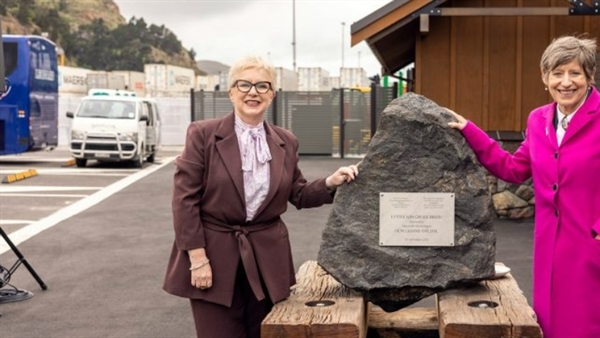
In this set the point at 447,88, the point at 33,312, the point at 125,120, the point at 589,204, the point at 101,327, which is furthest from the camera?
the point at 125,120

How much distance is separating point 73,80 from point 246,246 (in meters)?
45.2

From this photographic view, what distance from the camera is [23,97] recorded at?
2094 cm

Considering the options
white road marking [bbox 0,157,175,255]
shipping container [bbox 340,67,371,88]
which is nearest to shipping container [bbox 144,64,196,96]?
shipping container [bbox 340,67,371,88]

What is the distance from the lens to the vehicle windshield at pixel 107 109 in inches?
880

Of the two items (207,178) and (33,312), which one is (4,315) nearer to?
(33,312)

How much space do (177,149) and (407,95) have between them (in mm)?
30263

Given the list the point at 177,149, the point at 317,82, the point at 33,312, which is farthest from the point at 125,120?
the point at 317,82

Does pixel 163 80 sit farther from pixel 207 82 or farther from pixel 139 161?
pixel 139 161

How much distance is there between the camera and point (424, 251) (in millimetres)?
3834

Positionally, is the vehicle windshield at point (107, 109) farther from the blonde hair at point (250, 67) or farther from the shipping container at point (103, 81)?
the shipping container at point (103, 81)

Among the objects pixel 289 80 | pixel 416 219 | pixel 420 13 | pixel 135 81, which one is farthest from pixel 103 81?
pixel 416 219

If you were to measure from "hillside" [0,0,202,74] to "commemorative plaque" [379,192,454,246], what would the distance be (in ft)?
201

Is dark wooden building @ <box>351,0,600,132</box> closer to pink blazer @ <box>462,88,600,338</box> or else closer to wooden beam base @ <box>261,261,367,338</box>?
wooden beam base @ <box>261,261,367,338</box>

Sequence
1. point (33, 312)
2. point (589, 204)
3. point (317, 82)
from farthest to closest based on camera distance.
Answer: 1. point (317, 82)
2. point (33, 312)
3. point (589, 204)
